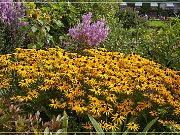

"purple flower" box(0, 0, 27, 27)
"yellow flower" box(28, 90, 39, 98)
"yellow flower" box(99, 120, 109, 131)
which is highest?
"purple flower" box(0, 0, 27, 27)

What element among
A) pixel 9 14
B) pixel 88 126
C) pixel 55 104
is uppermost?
pixel 9 14

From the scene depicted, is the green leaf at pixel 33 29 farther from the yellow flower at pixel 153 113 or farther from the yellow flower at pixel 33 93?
the yellow flower at pixel 153 113

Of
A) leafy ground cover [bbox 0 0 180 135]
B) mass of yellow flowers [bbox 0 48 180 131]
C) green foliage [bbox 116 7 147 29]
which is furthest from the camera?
green foliage [bbox 116 7 147 29]

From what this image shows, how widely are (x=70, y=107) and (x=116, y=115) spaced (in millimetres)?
225

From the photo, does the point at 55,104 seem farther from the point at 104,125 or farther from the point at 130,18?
the point at 130,18

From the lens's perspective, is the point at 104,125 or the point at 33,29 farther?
the point at 33,29

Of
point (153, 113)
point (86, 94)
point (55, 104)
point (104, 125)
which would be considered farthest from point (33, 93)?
point (153, 113)

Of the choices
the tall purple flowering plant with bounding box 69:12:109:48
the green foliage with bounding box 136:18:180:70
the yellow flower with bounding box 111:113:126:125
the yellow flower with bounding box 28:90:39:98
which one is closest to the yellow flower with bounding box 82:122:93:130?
the yellow flower with bounding box 111:113:126:125

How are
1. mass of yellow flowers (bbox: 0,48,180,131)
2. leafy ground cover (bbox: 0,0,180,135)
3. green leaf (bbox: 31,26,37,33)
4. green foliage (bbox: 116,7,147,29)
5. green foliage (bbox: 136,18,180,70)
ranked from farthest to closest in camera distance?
green foliage (bbox: 116,7,147,29), green leaf (bbox: 31,26,37,33), green foliage (bbox: 136,18,180,70), mass of yellow flowers (bbox: 0,48,180,131), leafy ground cover (bbox: 0,0,180,135)

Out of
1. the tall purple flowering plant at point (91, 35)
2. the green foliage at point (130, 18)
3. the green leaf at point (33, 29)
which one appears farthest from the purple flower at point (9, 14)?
the green foliage at point (130, 18)

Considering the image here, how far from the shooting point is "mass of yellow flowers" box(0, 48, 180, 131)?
2.14 meters

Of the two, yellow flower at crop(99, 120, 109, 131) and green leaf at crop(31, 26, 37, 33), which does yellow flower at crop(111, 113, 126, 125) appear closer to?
yellow flower at crop(99, 120, 109, 131)

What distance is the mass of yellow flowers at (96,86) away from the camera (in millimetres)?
2143

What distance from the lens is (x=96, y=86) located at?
85.6 inches
